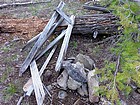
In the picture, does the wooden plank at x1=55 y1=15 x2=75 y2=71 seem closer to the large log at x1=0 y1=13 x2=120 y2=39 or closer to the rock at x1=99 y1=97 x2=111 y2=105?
the large log at x1=0 y1=13 x2=120 y2=39

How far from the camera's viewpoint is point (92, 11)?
661 centimetres

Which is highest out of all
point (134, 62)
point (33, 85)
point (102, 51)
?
point (134, 62)

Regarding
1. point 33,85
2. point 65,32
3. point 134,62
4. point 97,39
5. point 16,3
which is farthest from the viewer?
point 16,3

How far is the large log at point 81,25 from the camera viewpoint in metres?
5.04

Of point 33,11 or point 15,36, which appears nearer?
point 15,36

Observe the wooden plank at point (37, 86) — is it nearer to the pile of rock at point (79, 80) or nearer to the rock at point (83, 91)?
the pile of rock at point (79, 80)

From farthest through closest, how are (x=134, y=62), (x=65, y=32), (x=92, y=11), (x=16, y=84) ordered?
(x=92, y=11), (x=65, y=32), (x=16, y=84), (x=134, y=62)

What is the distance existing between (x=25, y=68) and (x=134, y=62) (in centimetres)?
213

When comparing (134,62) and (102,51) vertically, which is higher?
(134,62)

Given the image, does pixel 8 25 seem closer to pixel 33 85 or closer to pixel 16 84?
pixel 16 84

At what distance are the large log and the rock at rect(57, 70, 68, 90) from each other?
1.43 meters

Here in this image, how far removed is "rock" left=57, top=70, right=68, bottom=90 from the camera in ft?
12.9

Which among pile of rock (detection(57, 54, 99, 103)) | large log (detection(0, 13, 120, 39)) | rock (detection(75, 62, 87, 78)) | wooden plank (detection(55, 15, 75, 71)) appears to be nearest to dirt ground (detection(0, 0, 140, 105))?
large log (detection(0, 13, 120, 39))

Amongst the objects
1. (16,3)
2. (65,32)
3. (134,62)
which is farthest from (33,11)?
(134,62)
